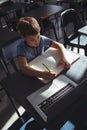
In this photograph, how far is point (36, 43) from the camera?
159 centimetres

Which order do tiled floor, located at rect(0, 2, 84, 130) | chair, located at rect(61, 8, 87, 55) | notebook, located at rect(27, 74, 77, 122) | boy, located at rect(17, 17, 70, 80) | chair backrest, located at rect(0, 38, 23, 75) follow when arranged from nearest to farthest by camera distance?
notebook, located at rect(27, 74, 77, 122) → boy, located at rect(17, 17, 70, 80) → chair backrest, located at rect(0, 38, 23, 75) → tiled floor, located at rect(0, 2, 84, 130) → chair, located at rect(61, 8, 87, 55)

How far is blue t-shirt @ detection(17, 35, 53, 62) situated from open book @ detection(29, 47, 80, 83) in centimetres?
6

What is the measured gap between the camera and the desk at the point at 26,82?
4.13ft

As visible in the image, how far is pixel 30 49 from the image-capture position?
1.62m

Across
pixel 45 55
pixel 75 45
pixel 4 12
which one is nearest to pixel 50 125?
pixel 45 55

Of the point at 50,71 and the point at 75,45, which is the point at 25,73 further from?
the point at 75,45

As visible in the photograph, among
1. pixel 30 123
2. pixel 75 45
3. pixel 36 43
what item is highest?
pixel 36 43

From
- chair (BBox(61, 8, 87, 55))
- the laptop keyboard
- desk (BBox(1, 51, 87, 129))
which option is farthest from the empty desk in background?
the laptop keyboard

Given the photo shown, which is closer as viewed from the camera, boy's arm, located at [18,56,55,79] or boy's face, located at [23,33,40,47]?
boy's arm, located at [18,56,55,79]

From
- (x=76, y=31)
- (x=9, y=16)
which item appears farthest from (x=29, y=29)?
(x=9, y=16)

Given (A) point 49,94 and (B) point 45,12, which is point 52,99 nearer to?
(A) point 49,94

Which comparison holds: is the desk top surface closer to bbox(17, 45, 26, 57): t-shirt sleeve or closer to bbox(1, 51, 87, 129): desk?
bbox(1, 51, 87, 129): desk

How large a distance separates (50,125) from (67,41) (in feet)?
6.06

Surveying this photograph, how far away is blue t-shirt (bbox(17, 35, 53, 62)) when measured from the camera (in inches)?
61.8
